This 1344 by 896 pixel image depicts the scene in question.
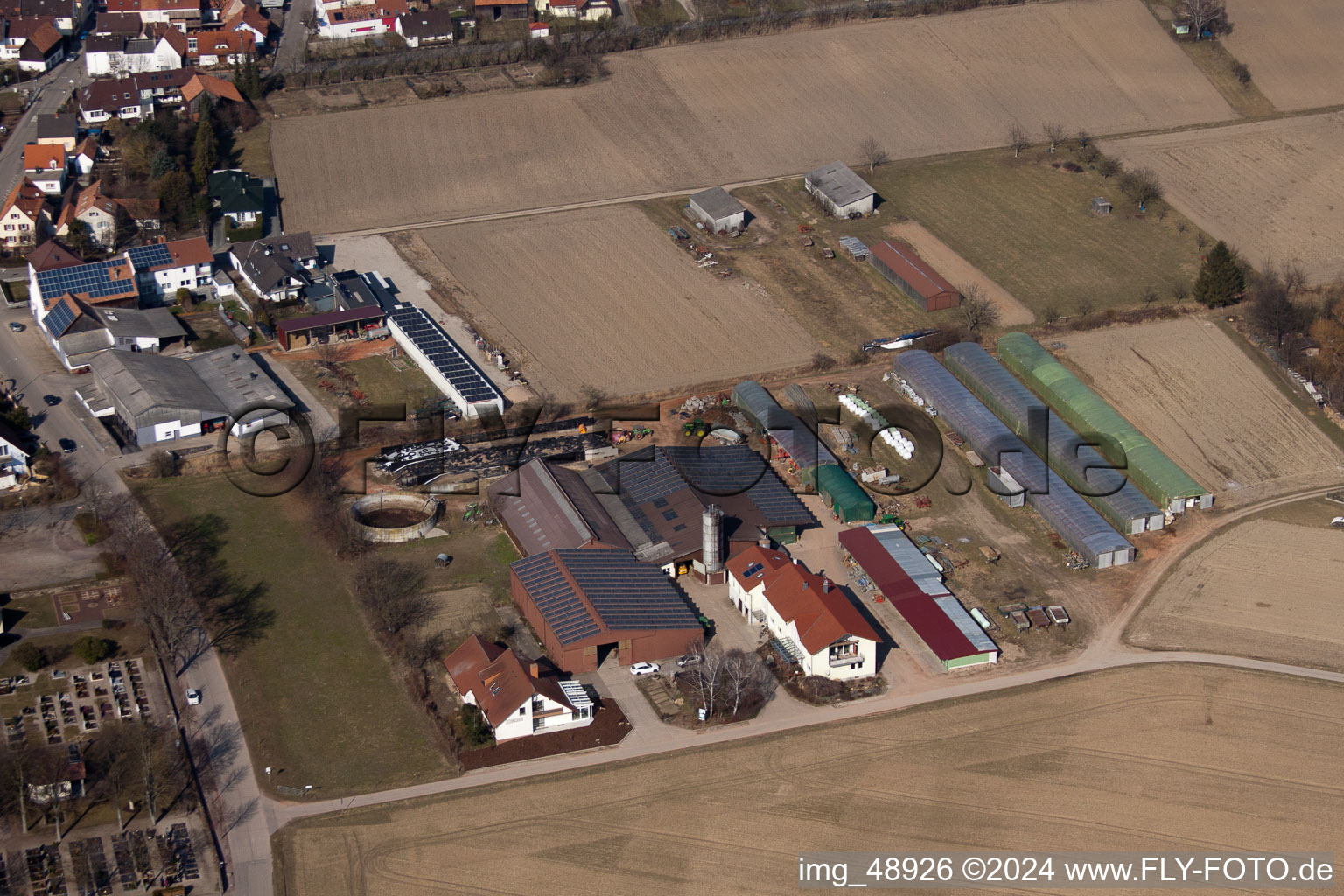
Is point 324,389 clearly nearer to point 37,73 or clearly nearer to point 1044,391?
point 1044,391

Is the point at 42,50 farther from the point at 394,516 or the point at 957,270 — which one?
the point at 957,270

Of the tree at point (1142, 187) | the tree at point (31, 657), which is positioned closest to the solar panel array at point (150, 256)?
the tree at point (31, 657)

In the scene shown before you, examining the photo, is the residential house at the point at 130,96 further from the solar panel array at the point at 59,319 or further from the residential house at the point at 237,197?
the solar panel array at the point at 59,319

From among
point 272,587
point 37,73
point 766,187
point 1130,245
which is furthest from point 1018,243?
point 37,73

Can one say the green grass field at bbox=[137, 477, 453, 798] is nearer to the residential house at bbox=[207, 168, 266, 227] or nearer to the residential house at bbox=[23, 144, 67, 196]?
the residential house at bbox=[207, 168, 266, 227]

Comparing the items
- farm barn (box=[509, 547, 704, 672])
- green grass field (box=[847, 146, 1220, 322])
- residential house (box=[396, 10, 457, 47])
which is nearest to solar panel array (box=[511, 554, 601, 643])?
farm barn (box=[509, 547, 704, 672])
